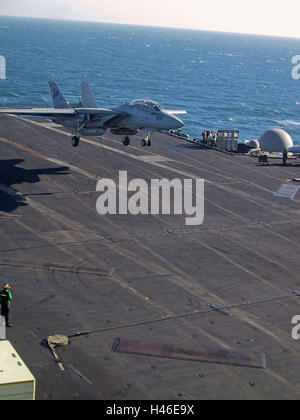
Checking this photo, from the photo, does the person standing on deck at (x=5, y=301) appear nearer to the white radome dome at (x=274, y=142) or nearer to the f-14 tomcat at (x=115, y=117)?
the f-14 tomcat at (x=115, y=117)

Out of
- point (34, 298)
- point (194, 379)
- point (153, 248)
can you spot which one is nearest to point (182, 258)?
point (153, 248)

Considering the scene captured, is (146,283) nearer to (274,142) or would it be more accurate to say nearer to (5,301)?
(5,301)

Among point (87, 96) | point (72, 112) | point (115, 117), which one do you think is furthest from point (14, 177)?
point (87, 96)

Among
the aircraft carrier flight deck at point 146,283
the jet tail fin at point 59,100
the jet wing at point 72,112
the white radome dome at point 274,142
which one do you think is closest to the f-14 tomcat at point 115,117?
the jet wing at point 72,112

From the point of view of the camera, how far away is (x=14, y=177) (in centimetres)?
4700

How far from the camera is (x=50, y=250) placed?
1297 inches

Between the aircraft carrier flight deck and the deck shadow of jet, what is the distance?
0.31ft

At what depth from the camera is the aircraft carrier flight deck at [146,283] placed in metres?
21.2

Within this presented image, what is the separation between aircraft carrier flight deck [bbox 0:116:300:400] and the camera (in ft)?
69.6

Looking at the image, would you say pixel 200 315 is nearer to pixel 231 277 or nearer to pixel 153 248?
pixel 231 277

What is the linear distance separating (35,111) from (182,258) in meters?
23.1

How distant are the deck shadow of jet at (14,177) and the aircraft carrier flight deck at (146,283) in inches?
3.7

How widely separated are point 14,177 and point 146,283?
2126 centimetres

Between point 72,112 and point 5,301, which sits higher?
point 72,112
